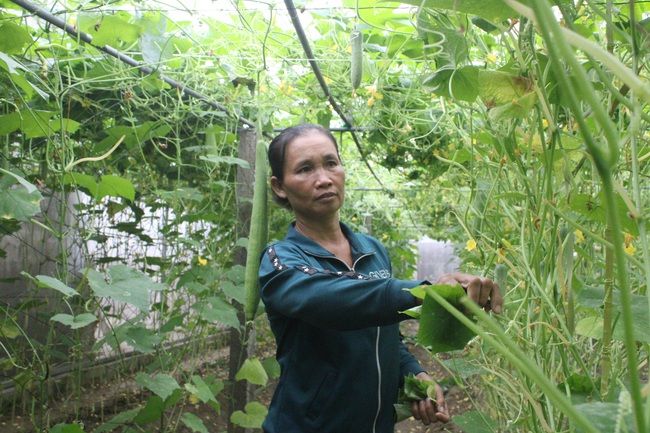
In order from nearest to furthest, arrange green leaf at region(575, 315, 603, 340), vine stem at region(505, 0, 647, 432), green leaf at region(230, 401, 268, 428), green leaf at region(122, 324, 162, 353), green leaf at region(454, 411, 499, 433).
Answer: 1. vine stem at region(505, 0, 647, 432)
2. green leaf at region(575, 315, 603, 340)
3. green leaf at region(454, 411, 499, 433)
4. green leaf at region(122, 324, 162, 353)
5. green leaf at region(230, 401, 268, 428)

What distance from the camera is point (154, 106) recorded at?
2.56 m

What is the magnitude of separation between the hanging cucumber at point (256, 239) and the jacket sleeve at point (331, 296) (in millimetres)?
389

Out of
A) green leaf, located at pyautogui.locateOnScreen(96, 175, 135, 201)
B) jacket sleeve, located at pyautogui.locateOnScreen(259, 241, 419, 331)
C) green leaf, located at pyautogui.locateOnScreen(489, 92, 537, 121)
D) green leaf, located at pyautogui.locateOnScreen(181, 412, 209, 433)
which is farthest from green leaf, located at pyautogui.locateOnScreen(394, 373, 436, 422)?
green leaf, located at pyautogui.locateOnScreen(96, 175, 135, 201)

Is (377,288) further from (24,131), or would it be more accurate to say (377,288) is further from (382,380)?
(24,131)

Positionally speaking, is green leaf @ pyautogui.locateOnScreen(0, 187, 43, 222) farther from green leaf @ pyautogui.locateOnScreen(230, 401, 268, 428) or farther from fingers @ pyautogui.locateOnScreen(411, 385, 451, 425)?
green leaf @ pyautogui.locateOnScreen(230, 401, 268, 428)

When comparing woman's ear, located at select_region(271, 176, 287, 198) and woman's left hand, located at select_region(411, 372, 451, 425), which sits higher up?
woman's ear, located at select_region(271, 176, 287, 198)

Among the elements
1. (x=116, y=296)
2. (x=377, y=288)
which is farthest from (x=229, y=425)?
(x=377, y=288)

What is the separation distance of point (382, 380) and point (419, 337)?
0.79 m

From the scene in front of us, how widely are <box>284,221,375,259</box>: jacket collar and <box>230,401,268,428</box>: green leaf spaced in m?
1.09

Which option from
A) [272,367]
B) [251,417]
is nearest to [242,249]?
[272,367]

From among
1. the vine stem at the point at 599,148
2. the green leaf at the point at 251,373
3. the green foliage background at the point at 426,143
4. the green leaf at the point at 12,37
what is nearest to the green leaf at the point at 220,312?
the green foliage background at the point at 426,143

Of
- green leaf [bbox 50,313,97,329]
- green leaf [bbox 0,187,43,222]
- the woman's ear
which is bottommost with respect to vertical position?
green leaf [bbox 50,313,97,329]

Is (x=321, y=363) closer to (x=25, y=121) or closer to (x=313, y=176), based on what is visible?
(x=313, y=176)

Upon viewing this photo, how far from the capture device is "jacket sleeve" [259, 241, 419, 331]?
85 cm
